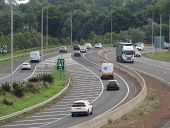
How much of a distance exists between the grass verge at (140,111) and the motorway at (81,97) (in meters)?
2.22

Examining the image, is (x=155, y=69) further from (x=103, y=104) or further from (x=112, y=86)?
(x=103, y=104)

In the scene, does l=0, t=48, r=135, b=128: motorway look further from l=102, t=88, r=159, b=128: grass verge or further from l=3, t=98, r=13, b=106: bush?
l=3, t=98, r=13, b=106: bush

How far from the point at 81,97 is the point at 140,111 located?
49.8 ft

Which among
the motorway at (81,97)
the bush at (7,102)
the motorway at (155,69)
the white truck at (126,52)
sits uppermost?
the white truck at (126,52)

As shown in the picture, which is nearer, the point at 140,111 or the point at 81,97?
the point at 140,111

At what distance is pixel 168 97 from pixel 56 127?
24.1 metres

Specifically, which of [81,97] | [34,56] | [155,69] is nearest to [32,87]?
[81,97]

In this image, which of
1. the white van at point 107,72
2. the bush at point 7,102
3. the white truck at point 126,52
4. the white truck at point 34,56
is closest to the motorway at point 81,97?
the white van at point 107,72

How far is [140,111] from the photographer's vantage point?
191 feet

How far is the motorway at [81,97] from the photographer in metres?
52.5

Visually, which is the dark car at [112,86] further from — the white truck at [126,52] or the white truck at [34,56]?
the white truck at [34,56]

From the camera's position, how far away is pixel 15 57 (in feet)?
441

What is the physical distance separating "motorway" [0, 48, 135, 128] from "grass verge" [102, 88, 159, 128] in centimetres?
222

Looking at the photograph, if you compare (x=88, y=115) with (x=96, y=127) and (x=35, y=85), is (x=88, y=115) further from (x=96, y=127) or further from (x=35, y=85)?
(x=35, y=85)
